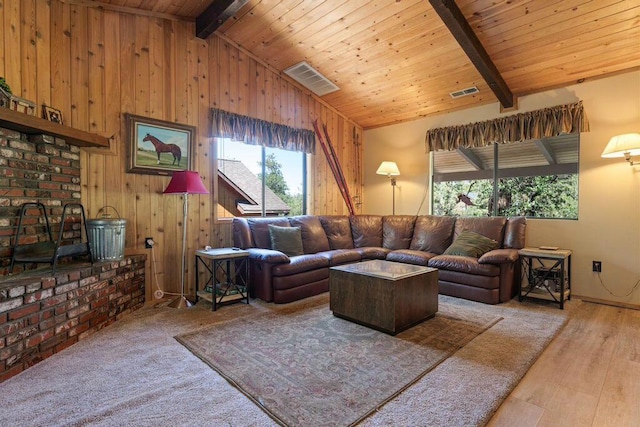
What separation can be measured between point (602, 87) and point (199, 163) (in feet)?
15.4

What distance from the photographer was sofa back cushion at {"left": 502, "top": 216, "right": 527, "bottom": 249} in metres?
4.05

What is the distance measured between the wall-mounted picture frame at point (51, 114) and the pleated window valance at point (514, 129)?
14.7 ft

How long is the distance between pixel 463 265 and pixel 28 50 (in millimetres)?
4607

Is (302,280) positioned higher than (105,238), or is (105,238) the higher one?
(105,238)

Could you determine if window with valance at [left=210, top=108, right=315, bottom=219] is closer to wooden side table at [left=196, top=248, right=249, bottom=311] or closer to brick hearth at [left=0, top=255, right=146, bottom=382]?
wooden side table at [left=196, top=248, right=249, bottom=311]

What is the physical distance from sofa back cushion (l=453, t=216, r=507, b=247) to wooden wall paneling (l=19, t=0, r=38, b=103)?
15.7 ft

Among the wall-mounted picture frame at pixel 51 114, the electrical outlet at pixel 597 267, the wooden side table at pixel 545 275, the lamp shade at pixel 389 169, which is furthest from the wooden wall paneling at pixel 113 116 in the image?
the electrical outlet at pixel 597 267

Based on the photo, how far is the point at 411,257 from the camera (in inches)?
164

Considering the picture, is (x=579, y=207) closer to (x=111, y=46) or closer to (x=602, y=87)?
(x=602, y=87)

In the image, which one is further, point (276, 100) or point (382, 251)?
point (276, 100)

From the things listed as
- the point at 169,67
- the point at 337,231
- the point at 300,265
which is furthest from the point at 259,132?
the point at 300,265

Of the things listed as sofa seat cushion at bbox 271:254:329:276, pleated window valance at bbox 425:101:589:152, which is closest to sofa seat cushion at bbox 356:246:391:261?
sofa seat cushion at bbox 271:254:329:276

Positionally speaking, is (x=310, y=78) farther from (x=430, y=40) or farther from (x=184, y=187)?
(x=184, y=187)

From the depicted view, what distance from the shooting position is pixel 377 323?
9.08ft
